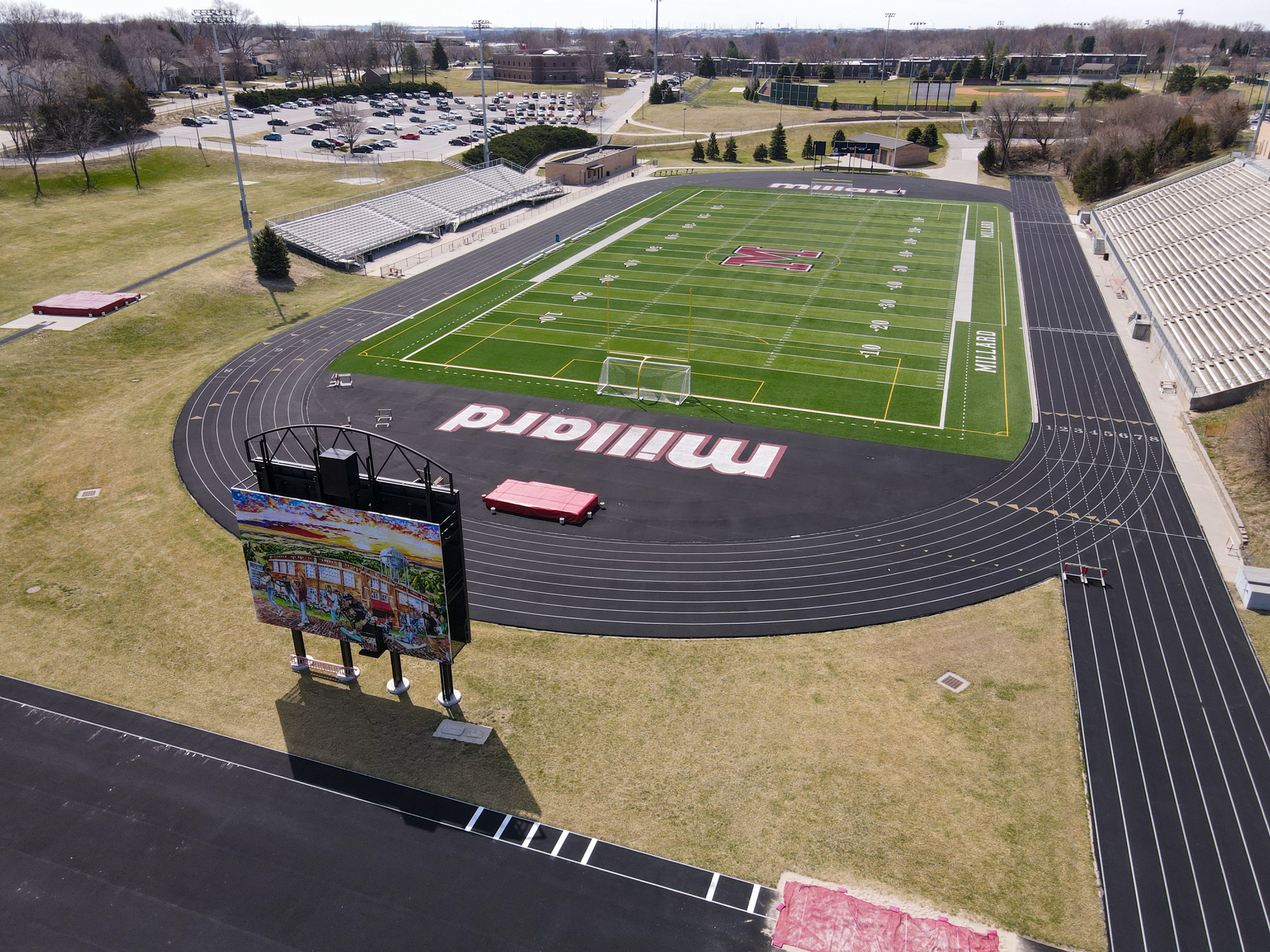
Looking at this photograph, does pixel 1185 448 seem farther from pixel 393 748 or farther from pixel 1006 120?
pixel 1006 120

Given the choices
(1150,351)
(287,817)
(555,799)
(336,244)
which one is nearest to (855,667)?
(555,799)

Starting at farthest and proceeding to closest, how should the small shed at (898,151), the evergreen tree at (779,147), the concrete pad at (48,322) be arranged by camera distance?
1. the evergreen tree at (779,147)
2. the small shed at (898,151)
3. the concrete pad at (48,322)

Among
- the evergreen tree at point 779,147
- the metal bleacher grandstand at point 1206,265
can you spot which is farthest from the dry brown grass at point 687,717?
the evergreen tree at point 779,147

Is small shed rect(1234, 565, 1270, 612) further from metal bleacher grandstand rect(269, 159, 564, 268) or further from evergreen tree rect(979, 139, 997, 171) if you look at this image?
evergreen tree rect(979, 139, 997, 171)

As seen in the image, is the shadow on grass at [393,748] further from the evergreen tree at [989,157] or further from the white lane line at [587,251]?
the evergreen tree at [989,157]

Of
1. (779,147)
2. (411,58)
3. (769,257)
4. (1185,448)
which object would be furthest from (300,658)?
(411,58)

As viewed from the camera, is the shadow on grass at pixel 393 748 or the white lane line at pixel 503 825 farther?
the shadow on grass at pixel 393 748

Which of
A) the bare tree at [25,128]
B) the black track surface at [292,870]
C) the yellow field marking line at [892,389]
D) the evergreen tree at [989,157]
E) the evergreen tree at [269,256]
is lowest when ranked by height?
the black track surface at [292,870]
